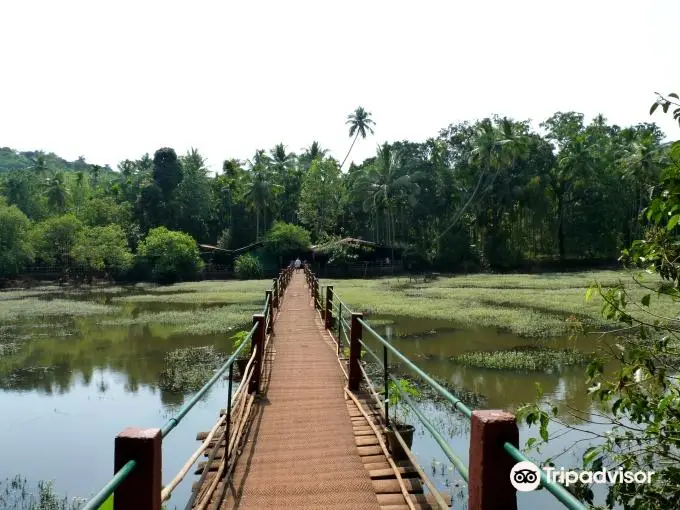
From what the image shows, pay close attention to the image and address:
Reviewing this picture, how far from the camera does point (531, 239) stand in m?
59.0

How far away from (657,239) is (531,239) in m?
58.6

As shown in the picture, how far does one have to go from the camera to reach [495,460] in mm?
2521

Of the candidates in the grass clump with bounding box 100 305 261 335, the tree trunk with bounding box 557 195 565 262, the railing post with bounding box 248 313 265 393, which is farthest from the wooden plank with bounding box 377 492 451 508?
the tree trunk with bounding box 557 195 565 262

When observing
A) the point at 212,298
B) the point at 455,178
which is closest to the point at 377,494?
the point at 212,298

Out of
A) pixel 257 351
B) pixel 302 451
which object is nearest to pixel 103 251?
pixel 257 351

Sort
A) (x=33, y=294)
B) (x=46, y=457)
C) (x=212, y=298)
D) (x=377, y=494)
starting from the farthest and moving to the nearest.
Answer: (x=33, y=294) < (x=212, y=298) < (x=46, y=457) < (x=377, y=494)

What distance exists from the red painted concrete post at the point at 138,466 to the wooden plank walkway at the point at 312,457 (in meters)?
1.62

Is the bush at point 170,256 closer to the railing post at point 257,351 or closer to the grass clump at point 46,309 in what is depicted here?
the grass clump at point 46,309

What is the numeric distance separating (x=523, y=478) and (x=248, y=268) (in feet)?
159

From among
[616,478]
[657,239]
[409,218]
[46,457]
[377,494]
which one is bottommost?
[46,457]

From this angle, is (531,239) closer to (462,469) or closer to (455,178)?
(455,178)

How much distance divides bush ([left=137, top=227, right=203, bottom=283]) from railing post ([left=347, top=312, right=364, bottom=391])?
4362 centimetres

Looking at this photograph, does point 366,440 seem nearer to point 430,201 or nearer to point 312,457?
point 312,457

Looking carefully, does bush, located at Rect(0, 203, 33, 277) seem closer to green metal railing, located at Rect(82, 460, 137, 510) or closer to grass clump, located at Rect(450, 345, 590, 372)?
grass clump, located at Rect(450, 345, 590, 372)
